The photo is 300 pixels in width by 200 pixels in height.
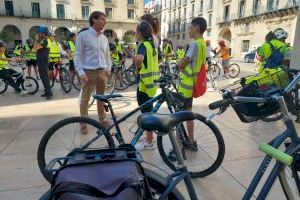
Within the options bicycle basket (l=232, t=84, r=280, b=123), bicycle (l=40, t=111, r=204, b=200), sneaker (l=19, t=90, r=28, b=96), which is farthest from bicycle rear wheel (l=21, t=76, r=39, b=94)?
bicycle basket (l=232, t=84, r=280, b=123)

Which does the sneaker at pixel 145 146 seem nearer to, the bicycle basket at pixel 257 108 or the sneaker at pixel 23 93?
the bicycle basket at pixel 257 108

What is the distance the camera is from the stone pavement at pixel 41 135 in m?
2.80

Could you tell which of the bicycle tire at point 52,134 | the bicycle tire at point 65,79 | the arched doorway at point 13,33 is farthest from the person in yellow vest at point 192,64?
the arched doorway at point 13,33

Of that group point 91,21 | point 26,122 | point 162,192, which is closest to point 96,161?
point 162,192

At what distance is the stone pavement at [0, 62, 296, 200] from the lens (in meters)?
2.80

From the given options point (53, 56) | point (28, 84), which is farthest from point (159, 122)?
point (53, 56)

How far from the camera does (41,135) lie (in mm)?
4445

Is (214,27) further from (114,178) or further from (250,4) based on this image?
(114,178)

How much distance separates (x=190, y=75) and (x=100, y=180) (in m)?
2.30

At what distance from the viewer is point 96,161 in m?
1.37

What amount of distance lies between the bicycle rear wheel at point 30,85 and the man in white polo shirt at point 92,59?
168 inches

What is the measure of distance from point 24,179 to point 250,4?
117ft

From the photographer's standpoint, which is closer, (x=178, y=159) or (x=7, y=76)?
(x=178, y=159)

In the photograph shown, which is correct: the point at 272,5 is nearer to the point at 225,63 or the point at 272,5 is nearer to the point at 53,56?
the point at 225,63
